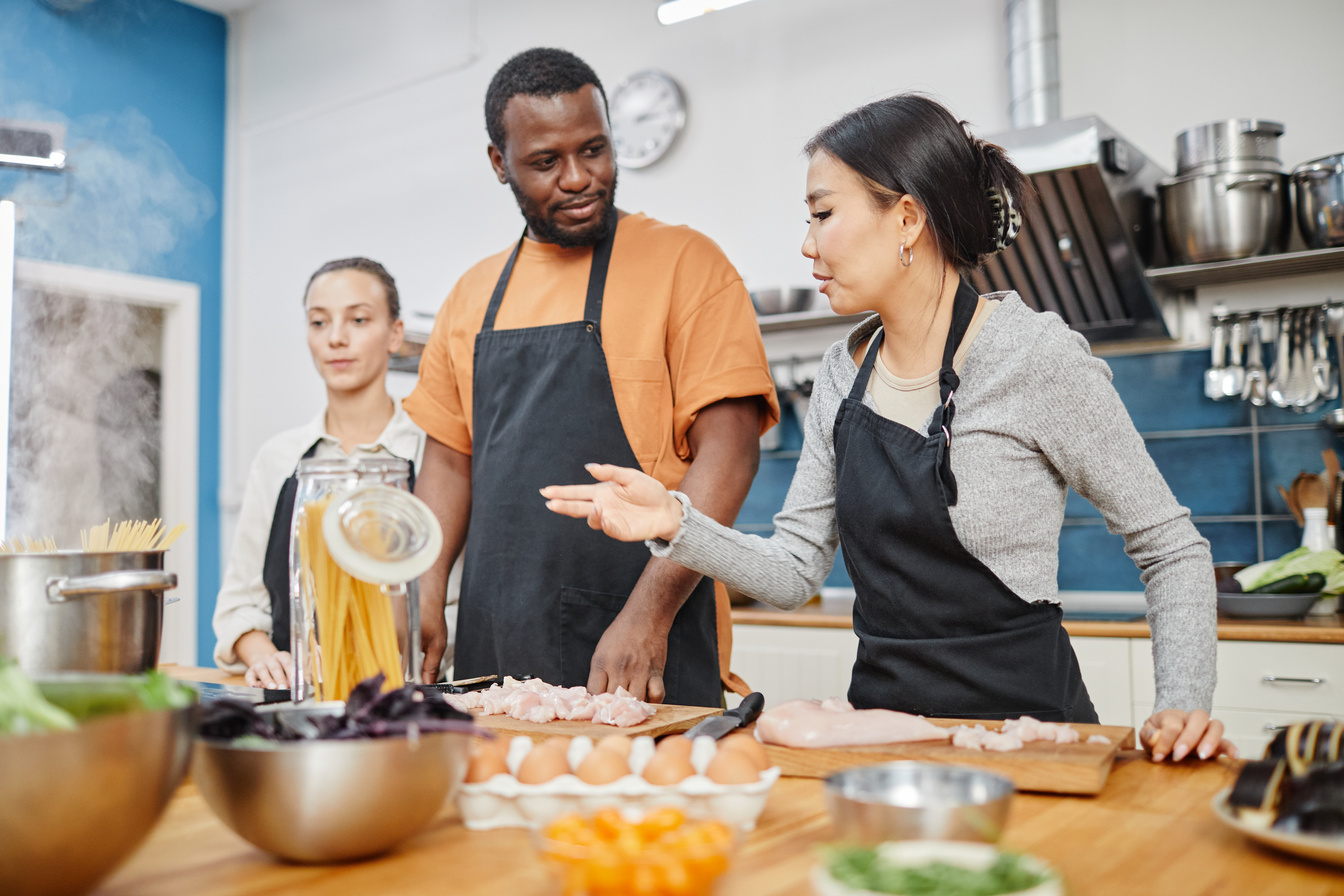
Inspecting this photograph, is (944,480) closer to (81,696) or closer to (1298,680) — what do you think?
(81,696)

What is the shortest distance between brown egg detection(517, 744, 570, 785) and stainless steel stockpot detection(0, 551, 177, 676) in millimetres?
491

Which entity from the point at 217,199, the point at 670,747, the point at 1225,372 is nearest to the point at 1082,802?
the point at 670,747

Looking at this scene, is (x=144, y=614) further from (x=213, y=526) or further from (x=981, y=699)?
(x=213, y=526)

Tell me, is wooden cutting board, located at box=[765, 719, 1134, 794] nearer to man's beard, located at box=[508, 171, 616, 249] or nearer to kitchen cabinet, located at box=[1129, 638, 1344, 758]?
man's beard, located at box=[508, 171, 616, 249]

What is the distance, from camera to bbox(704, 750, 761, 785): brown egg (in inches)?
32.6

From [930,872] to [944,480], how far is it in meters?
0.80

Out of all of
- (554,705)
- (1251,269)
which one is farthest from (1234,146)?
(554,705)

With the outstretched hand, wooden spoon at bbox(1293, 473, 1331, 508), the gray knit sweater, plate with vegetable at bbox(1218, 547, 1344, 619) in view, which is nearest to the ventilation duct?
wooden spoon at bbox(1293, 473, 1331, 508)

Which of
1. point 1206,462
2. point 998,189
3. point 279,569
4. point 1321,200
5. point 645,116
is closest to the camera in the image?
point 998,189

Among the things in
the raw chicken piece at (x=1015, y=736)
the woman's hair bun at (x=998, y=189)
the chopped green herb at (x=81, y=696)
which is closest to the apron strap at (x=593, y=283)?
the woman's hair bun at (x=998, y=189)

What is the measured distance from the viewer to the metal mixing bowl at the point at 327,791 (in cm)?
72

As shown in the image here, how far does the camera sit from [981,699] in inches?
52.7

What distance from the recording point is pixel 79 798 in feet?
2.00

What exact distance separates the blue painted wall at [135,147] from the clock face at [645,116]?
214 centimetres
